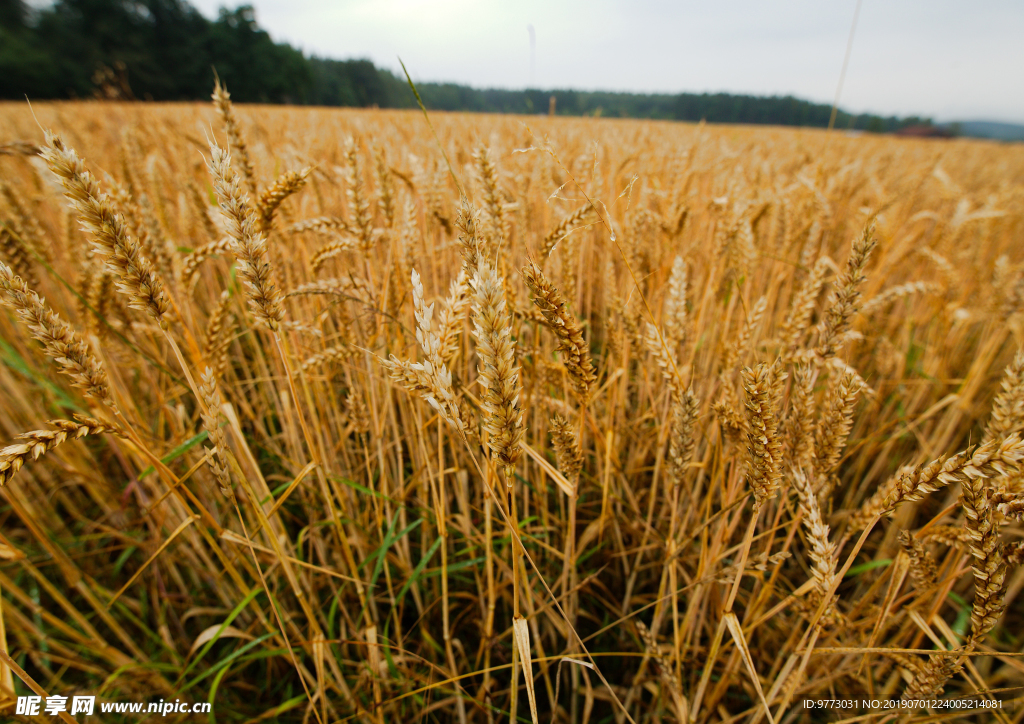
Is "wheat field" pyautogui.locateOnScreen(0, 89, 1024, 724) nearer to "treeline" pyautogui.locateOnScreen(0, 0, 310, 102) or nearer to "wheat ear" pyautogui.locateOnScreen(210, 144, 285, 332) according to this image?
"wheat ear" pyautogui.locateOnScreen(210, 144, 285, 332)

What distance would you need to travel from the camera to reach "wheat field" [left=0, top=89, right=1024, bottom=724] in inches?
28.0

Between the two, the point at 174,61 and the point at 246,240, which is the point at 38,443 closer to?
the point at 246,240

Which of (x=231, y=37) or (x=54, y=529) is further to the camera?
(x=231, y=37)

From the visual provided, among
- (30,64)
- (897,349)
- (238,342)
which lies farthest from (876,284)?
(30,64)

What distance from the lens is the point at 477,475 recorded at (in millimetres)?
1458

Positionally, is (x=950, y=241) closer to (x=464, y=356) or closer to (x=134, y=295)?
(x=464, y=356)

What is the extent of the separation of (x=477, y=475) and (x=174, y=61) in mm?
45094

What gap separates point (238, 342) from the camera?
7.07 feet

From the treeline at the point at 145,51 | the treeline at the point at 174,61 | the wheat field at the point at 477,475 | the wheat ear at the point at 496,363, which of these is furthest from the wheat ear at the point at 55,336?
the treeline at the point at 145,51

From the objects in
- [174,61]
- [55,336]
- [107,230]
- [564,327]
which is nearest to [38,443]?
[55,336]

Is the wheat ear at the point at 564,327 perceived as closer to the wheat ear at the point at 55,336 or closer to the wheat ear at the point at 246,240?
the wheat ear at the point at 246,240

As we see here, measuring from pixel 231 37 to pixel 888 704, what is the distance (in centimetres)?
4759

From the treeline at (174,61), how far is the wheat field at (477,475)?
693 inches

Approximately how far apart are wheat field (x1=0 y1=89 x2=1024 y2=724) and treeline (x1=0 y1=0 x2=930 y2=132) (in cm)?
1760
